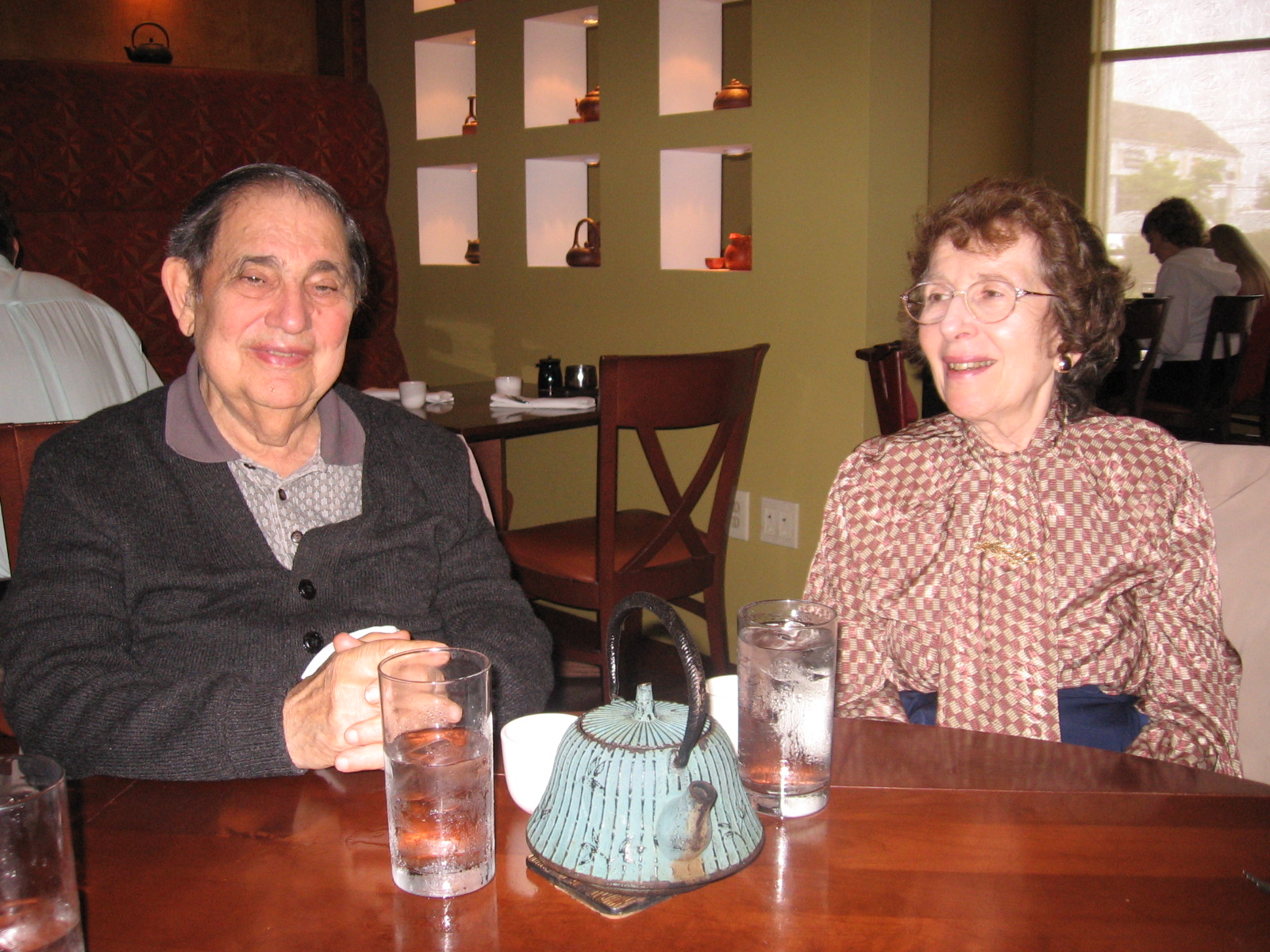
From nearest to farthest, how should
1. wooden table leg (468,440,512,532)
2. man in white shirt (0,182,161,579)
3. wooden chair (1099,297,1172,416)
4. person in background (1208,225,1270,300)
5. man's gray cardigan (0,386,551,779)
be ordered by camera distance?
1. man's gray cardigan (0,386,551,779)
2. man in white shirt (0,182,161,579)
3. wooden table leg (468,440,512,532)
4. wooden chair (1099,297,1172,416)
5. person in background (1208,225,1270,300)

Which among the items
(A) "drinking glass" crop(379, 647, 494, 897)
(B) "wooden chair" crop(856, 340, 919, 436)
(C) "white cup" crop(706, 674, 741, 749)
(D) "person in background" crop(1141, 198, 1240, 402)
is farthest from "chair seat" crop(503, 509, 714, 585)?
(D) "person in background" crop(1141, 198, 1240, 402)

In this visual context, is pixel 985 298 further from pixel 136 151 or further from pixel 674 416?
pixel 136 151

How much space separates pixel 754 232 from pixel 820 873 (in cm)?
263

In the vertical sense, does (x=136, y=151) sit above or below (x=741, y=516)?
above

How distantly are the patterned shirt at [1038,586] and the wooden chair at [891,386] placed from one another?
75 centimetres

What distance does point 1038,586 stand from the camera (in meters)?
1.45

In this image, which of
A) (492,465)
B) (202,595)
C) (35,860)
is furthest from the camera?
(492,465)

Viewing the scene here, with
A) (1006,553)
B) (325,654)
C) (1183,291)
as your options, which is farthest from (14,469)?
(1183,291)

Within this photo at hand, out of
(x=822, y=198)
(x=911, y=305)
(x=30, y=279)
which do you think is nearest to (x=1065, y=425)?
(x=911, y=305)

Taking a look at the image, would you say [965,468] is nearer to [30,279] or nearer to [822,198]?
[822,198]

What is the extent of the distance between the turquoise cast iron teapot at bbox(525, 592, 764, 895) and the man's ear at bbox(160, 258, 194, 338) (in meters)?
0.96

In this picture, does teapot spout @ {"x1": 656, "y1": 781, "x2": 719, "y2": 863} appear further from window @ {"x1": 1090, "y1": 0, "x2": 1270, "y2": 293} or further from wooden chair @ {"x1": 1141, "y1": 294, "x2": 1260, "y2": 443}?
window @ {"x1": 1090, "y1": 0, "x2": 1270, "y2": 293}

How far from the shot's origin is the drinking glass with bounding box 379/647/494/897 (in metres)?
0.81

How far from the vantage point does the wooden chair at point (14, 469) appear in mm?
1550
